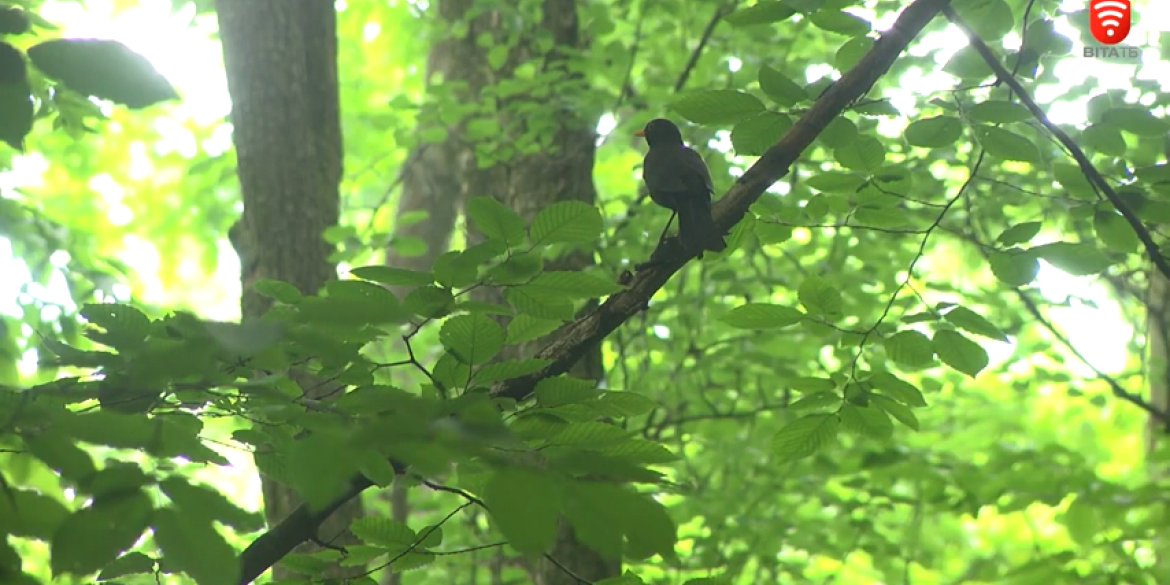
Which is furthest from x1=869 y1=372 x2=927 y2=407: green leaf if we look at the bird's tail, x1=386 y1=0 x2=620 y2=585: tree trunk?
x1=386 y1=0 x2=620 y2=585: tree trunk

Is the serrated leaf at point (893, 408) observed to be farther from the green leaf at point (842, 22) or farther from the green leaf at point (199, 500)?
the green leaf at point (199, 500)

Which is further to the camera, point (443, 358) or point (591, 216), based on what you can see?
point (591, 216)

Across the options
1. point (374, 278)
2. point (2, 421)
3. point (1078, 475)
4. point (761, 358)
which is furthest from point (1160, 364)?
point (2, 421)

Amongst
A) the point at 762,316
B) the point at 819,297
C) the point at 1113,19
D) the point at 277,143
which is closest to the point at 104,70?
the point at 762,316

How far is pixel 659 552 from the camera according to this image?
83 cm

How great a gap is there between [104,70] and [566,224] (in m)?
0.75

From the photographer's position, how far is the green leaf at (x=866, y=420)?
172 cm

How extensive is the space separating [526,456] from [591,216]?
1.34 feet

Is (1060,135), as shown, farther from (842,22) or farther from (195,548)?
(195,548)

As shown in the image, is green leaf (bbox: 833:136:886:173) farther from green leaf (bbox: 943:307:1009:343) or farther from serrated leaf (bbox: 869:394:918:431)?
serrated leaf (bbox: 869:394:918:431)

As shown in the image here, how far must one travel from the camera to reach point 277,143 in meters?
3.10

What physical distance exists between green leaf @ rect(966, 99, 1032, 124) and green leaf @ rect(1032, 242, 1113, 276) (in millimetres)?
254

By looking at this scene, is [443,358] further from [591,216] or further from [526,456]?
[591,216]

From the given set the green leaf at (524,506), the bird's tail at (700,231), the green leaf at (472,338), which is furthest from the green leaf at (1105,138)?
the green leaf at (524,506)
